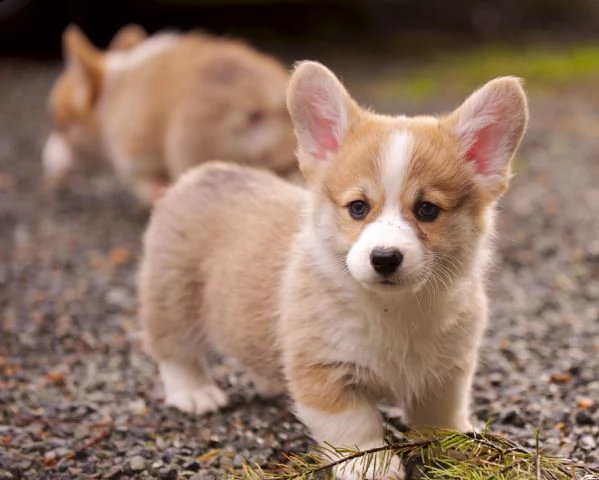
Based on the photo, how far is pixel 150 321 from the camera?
375 cm

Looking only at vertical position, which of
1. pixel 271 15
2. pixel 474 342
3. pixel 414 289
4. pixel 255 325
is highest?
pixel 414 289

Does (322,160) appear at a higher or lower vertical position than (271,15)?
higher

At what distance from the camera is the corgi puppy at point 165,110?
616 cm

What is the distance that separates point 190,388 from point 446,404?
1096mm

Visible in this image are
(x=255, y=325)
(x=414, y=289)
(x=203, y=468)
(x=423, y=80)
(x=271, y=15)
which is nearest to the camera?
(x=414, y=289)

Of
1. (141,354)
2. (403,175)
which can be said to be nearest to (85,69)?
(141,354)

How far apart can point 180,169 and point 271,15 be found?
9530 mm

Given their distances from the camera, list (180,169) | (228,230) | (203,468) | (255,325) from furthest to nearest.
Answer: (180,169)
(228,230)
(255,325)
(203,468)

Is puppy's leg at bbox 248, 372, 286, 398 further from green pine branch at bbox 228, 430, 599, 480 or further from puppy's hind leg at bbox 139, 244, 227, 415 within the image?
green pine branch at bbox 228, 430, 599, 480

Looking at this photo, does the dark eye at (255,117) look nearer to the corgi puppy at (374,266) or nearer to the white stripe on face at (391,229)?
the corgi puppy at (374,266)

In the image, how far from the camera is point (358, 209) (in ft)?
9.44

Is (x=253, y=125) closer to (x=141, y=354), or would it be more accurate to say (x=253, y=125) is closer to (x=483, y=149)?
(x=141, y=354)

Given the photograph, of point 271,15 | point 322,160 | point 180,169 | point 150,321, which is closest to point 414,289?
point 322,160

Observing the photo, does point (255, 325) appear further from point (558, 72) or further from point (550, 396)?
point (558, 72)
